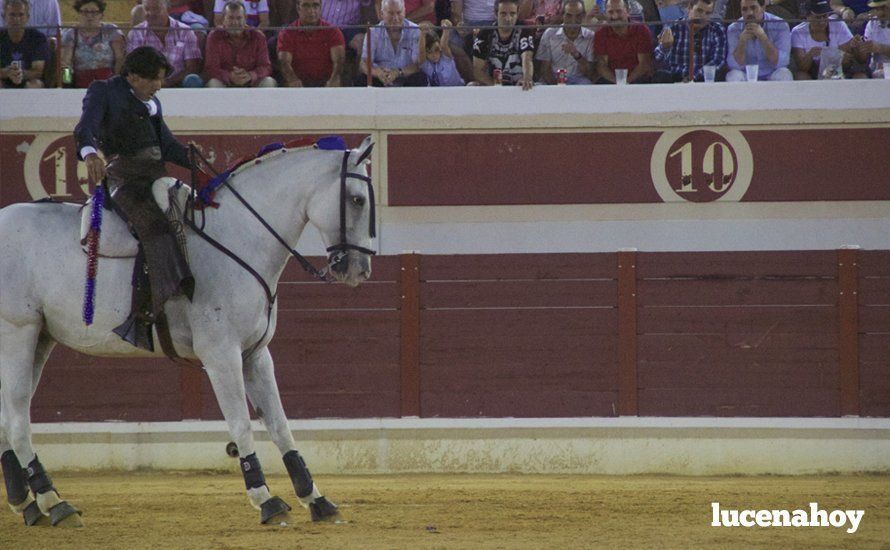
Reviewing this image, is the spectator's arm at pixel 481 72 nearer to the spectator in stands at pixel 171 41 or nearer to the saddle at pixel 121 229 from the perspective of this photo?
the spectator in stands at pixel 171 41

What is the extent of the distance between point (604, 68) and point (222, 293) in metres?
5.45

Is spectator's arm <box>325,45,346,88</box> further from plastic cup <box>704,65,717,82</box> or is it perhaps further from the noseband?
the noseband

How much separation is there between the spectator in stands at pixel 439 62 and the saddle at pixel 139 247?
191 inches

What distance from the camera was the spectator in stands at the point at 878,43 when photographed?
11000 mm

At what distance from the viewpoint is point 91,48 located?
428 inches

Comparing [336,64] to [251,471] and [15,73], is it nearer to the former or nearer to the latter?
[15,73]

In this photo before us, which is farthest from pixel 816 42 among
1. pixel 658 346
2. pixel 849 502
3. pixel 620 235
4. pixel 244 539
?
pixel 244 539

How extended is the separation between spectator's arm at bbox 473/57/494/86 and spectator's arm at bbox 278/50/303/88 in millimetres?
1429

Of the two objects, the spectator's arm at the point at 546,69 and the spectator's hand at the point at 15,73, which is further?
the spectator's arm at the point at 546,69

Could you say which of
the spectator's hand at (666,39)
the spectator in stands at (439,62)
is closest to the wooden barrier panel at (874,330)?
the spectator's hand at (666,39)

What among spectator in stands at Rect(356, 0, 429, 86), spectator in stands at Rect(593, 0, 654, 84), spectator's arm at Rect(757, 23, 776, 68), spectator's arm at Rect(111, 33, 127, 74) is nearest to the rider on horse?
spectator's arm at Rect(111, 33, 127, 74)

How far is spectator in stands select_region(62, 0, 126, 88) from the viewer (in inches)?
424

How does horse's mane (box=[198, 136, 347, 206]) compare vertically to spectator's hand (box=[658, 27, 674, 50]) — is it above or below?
below

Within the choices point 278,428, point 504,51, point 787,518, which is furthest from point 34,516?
point 504,51
